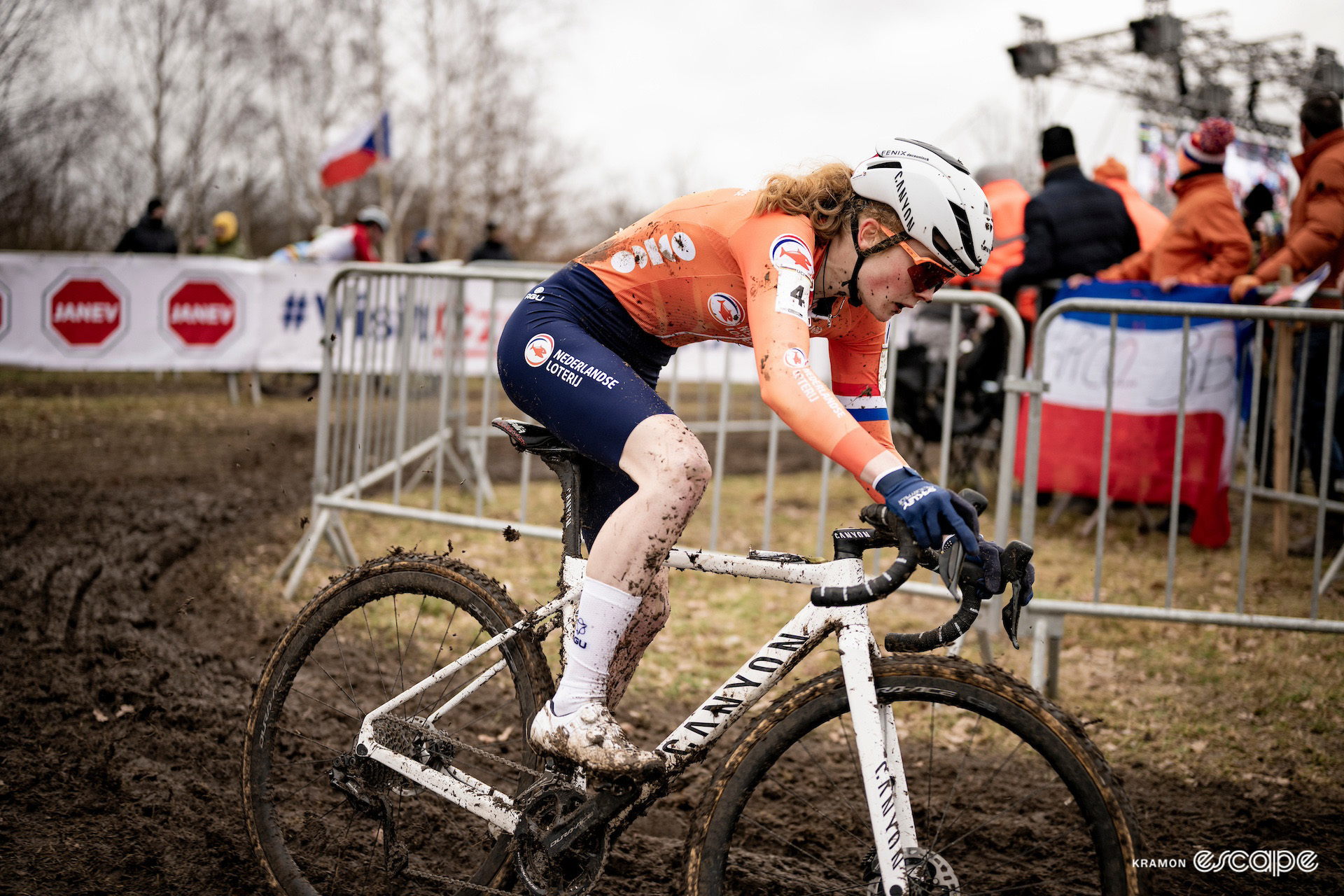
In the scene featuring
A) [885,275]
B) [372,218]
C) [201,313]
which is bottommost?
[885,275]

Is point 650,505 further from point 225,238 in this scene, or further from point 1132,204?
point 225,238

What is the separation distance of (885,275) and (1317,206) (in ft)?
18.3

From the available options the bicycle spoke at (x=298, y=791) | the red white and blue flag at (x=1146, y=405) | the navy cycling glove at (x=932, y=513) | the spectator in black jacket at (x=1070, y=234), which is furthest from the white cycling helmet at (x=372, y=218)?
the navy cycling glove at (x=932, y=513)

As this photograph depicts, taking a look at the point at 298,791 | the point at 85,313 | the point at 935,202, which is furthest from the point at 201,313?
the point at 935,202

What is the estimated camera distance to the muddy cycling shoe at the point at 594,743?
2.26 metres

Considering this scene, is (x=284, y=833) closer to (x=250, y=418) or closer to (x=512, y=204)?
(x=250, y=418)

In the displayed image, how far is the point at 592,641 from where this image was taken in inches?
91.6

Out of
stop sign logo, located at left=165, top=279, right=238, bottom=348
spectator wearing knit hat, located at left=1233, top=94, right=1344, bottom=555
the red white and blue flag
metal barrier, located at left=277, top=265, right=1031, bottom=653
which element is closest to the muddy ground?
metal barrier, located at left=277, top=265, right=1031, bottom=653

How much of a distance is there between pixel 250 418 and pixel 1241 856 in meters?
10.7

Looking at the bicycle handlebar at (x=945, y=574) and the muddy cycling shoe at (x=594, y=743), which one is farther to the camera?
the muddy cycling shoe at (x=594, y=743)

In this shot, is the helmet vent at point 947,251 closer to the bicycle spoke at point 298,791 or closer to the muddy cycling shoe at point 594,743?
the muddy cycling shoe at point 594,743

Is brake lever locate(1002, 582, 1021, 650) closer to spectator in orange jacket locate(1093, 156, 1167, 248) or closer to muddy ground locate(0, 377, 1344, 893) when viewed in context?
muddy ground locate(0, 377, 1344, 893)

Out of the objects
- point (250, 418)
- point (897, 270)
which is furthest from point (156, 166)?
point (897, 270)

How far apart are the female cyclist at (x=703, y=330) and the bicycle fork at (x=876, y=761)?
0.39m
